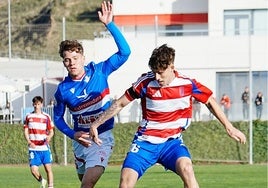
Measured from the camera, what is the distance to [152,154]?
40.6ft

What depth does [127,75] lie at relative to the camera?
41.6 meters

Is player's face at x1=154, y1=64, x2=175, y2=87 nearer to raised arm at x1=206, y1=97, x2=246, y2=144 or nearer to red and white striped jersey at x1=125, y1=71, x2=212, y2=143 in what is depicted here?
red and white striped jersey at x1=125, y1=71, x2=212, y2=143

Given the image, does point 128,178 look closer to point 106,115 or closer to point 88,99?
point 106,115

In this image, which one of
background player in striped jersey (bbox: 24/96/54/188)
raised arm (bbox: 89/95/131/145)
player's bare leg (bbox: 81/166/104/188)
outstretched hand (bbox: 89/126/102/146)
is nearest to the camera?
raised arm (bbox: 89/95/131/145)

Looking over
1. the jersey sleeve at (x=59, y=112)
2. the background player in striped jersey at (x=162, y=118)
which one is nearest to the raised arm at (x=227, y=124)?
the background player in striped jersey at (x=162, y=118)

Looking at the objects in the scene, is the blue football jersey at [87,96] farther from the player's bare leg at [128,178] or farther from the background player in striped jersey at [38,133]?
the background player in striped jersey at [38,133]

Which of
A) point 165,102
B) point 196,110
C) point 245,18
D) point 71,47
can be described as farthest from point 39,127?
point 245,18

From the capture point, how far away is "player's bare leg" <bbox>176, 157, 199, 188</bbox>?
38.8 feet

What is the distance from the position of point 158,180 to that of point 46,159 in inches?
144

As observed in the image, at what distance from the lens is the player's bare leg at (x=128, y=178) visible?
12.0m

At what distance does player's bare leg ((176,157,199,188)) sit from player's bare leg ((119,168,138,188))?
536mm

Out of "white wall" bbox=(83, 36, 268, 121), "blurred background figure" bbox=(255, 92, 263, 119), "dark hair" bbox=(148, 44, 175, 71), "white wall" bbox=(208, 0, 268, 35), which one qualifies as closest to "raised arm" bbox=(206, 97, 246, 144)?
"dark hair" bbox=(148, 44, 175, 71)

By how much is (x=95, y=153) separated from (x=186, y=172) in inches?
75.4

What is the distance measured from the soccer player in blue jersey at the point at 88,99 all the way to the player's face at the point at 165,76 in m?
1.57
